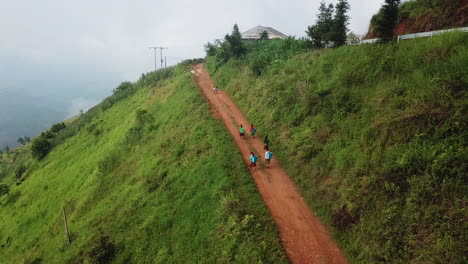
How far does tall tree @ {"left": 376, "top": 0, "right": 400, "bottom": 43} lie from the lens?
62.3ft

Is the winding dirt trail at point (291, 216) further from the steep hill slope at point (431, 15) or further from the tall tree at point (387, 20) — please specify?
Result: the steep hill slope at point (431, 15)

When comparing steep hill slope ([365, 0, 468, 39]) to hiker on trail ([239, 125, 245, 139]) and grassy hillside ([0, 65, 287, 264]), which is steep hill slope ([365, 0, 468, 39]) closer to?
hiker on trail ([239, 125, 245, 139])

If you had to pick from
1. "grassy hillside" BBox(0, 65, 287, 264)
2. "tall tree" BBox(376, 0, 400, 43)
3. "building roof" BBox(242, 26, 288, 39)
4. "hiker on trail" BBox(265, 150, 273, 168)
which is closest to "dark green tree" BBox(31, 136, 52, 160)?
"grassy hillside" BBox(0, 65, 287, 264)

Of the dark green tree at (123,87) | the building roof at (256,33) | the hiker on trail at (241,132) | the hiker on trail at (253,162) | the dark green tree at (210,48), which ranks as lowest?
the hiker on trail at (253,162)

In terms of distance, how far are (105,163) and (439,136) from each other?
2981 cm

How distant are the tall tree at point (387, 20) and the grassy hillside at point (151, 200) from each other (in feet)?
44.8

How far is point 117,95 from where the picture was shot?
191ft

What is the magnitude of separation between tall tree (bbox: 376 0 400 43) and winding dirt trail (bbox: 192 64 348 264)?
469 inches

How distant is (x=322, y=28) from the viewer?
27.3 metres

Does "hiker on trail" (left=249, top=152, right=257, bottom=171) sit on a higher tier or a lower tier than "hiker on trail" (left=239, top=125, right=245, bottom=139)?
lower

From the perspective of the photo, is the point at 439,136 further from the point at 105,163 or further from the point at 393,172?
the point at 105,163

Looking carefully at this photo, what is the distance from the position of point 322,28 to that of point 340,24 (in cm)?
220

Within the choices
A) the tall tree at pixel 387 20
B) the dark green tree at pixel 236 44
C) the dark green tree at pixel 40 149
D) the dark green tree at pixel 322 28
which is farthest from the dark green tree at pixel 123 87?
the tall tree at pixel 387 20

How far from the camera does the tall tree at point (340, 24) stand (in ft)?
83.5
